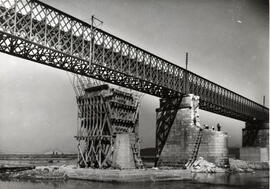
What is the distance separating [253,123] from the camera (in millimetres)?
92438

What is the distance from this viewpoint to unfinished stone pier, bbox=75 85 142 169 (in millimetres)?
42438

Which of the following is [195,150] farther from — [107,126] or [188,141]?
[107,126]

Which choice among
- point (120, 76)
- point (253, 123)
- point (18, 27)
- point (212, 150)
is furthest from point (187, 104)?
point (253, 123)

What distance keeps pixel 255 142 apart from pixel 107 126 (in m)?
58.0

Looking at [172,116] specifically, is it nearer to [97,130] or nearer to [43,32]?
[97,130]

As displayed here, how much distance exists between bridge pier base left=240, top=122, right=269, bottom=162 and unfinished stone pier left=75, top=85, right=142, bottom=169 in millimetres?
48700

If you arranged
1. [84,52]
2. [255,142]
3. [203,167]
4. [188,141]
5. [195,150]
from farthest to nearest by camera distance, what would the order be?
[255,142] → [188,141] → [195,150] → [203,167] → [84,52]

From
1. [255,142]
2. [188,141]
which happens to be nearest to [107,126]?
[188,141]

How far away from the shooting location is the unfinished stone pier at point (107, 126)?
4244cm

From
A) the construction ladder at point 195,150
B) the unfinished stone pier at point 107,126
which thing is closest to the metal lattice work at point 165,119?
the construction ladder at point 195,150

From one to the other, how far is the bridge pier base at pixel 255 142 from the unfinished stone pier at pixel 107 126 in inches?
1917

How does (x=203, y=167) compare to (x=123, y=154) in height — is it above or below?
below

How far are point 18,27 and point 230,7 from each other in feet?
65.7

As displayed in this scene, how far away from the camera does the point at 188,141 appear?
55.3 m
